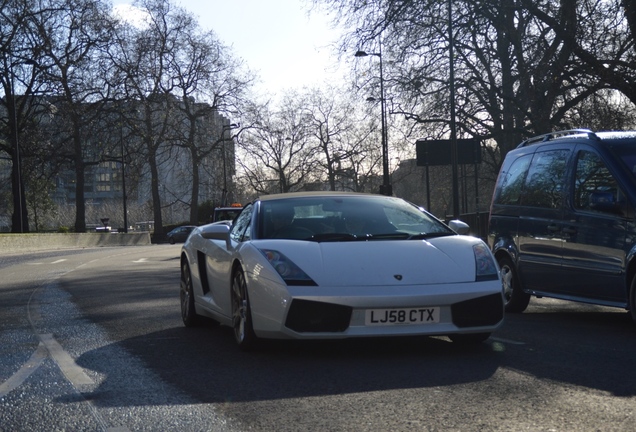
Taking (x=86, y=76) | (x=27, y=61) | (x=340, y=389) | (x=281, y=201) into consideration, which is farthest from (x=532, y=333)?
(x=86, y=76)

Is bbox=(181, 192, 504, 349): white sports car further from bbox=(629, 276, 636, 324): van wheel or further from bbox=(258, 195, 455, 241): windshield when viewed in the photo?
bbox=(629, 276, 636, 324): van wheel

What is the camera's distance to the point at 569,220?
9711 millimetres

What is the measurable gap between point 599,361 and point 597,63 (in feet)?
52.9

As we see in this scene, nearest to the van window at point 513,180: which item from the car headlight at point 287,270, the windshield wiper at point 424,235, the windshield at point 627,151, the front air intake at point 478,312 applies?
the windshield at point 627,151

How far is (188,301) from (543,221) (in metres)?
3.67

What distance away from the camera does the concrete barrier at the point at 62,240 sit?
46244mm

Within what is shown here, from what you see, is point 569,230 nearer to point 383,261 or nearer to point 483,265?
point 483,265

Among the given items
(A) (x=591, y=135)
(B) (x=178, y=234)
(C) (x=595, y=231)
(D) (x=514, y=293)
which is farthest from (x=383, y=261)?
(B) (x=178, y=234)

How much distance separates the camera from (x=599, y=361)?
265 inches

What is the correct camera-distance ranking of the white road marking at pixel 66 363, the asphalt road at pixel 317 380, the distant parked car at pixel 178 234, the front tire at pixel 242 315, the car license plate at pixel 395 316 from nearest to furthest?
the asphalt road at pixel 317 380
the white road marking at pixel 66 363
the car license plate at pixel 395 316
the front tire at pixel 242 315
the distant parked car at pixel 178 234

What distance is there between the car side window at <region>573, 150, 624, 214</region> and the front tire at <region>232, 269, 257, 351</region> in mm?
3409

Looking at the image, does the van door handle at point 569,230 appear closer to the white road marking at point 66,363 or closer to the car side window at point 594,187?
the car side window at point 594,187

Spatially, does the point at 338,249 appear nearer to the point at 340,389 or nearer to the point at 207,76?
the point at 340,389

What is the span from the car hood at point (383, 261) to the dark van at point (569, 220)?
1910 millimetres
